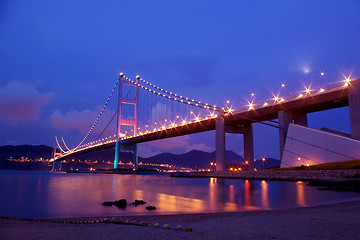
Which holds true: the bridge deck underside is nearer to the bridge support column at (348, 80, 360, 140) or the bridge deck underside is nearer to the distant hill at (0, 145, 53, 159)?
the bridge support column at (348, 80, 360, 140)

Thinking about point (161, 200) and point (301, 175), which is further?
point (301, 175)

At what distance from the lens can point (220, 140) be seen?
4431cm

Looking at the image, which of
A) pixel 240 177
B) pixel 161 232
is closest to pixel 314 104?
pixel 240 177

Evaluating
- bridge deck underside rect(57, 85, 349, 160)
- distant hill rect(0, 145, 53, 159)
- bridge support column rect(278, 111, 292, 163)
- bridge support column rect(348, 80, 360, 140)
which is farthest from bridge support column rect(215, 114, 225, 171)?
distant hill rect(0, 145, 53, 159)

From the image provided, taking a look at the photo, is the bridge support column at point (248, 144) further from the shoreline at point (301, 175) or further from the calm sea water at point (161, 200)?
the calm sea water at point (161, 200)

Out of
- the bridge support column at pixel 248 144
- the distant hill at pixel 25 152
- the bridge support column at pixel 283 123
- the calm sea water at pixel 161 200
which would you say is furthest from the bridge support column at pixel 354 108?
the distant hill at pixel 25 152

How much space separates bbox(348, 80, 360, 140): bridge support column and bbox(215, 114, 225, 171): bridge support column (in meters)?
19.4

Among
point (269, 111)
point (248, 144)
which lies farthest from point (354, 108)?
point (248, 144)

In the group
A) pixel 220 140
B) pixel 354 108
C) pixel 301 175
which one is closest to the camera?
pixel 354 108

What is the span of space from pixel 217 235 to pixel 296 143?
90.0ft

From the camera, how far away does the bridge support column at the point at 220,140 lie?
44.2 m

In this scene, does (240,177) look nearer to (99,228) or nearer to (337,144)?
(337,144)

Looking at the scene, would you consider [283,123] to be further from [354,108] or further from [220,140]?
[220,140]

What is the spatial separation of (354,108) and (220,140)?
2029 cm
